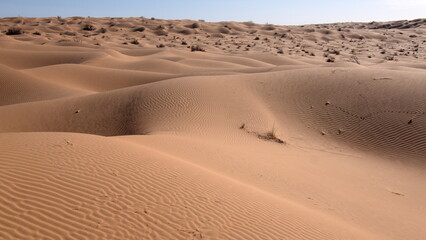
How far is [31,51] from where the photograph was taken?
23656 mm

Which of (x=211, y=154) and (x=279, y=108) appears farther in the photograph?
(x=279, y=108)

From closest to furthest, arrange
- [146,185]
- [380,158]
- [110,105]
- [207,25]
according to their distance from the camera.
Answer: [146,185]
[380,158]
[110,105]
[207,25]

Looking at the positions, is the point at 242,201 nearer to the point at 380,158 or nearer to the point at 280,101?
the point at 380,158

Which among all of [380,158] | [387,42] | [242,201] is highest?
[387,42]

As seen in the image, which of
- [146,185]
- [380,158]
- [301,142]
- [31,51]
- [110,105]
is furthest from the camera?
[31,51]

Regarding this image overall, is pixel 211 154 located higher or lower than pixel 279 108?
lower

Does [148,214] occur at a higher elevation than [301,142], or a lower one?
higher

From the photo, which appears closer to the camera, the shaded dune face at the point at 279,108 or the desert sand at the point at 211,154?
the desert sand at the point at 211,154

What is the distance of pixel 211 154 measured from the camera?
7.20m

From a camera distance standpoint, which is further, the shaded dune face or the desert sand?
the shaded dune face

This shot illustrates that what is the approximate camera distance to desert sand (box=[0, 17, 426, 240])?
3707mm

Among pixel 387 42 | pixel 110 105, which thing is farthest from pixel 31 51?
pixel 387 42

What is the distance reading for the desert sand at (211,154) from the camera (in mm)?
3707

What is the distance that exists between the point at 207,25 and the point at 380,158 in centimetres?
3711
